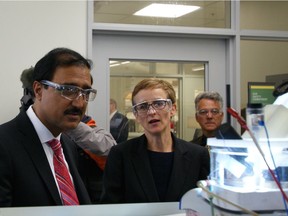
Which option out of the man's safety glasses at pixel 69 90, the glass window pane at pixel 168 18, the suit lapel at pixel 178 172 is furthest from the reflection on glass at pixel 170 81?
the man's safety glasses at pixel 69 90

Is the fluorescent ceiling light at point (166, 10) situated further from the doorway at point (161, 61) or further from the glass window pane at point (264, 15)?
the glass window pane at point (264, 15)

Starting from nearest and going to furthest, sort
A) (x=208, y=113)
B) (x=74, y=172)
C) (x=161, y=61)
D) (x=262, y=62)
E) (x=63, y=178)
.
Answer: (x=63, y=178) < (x=74, y=172) < (x=208, y=113) < (x=161, y=61) < (x=262, y=62)

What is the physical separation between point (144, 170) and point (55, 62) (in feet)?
1.90

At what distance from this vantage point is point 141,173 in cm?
165

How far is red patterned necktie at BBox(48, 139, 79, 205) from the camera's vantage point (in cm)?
131

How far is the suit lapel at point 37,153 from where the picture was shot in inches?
49.6

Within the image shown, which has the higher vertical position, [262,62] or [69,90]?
[262,62]

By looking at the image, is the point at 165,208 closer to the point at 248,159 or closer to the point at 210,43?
the point at 248,159

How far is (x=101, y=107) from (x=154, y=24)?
0.78 metres

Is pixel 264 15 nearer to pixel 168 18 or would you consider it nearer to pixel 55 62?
pixel 168 18

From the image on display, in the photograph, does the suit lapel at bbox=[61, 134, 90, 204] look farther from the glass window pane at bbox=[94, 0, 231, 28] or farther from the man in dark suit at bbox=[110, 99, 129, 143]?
the glass window pane at bbox=[94, 0, 231, 28]

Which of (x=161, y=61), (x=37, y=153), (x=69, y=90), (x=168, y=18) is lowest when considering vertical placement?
(x=37, y=153)

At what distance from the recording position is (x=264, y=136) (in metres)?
0.76

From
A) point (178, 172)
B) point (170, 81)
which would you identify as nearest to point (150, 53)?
point (170, 81)
